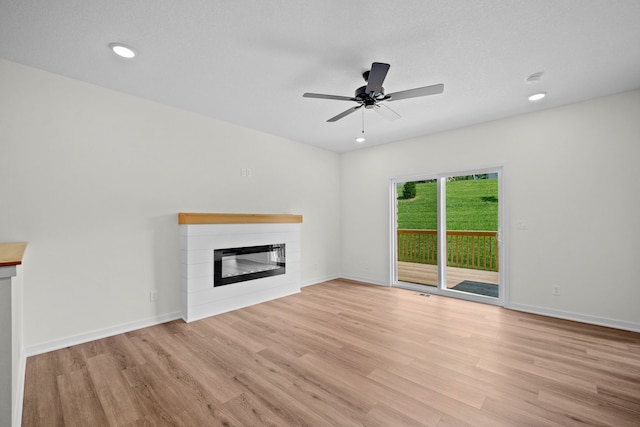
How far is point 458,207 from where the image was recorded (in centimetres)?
473

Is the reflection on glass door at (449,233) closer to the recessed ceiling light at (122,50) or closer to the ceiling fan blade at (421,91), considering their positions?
the ceiling fan blade at (421,91)

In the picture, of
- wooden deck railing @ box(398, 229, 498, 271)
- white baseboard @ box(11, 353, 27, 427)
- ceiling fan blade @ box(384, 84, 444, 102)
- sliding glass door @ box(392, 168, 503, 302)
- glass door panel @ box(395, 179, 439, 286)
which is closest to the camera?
white baseboard @ box(11, 353, 27, 427)

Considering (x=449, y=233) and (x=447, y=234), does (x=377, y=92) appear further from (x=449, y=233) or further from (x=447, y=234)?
(x=449, y=233)

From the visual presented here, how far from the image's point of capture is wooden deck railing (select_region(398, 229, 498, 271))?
475 centimetres

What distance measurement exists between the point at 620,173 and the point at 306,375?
3.95 meters

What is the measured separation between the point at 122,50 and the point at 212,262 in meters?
2.33

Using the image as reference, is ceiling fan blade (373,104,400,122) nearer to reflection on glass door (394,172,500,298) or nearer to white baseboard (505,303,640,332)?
reflection on glass door (394,172,500,298)

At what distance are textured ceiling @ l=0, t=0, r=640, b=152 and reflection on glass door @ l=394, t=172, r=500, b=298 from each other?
5.22 ft

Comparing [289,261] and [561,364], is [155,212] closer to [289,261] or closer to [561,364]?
[289,261]

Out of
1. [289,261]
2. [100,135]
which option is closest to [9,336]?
[100,135]

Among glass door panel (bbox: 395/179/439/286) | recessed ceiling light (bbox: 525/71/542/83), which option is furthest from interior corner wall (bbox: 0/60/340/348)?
recessed ceiling light (bbox: 525/71/542/83)

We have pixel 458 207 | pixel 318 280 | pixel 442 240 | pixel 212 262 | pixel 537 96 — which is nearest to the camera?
pixel 537 96

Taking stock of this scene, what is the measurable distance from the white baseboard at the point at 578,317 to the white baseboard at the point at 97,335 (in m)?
4.44

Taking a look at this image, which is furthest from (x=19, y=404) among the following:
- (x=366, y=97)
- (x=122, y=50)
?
(x=366, y=97)
